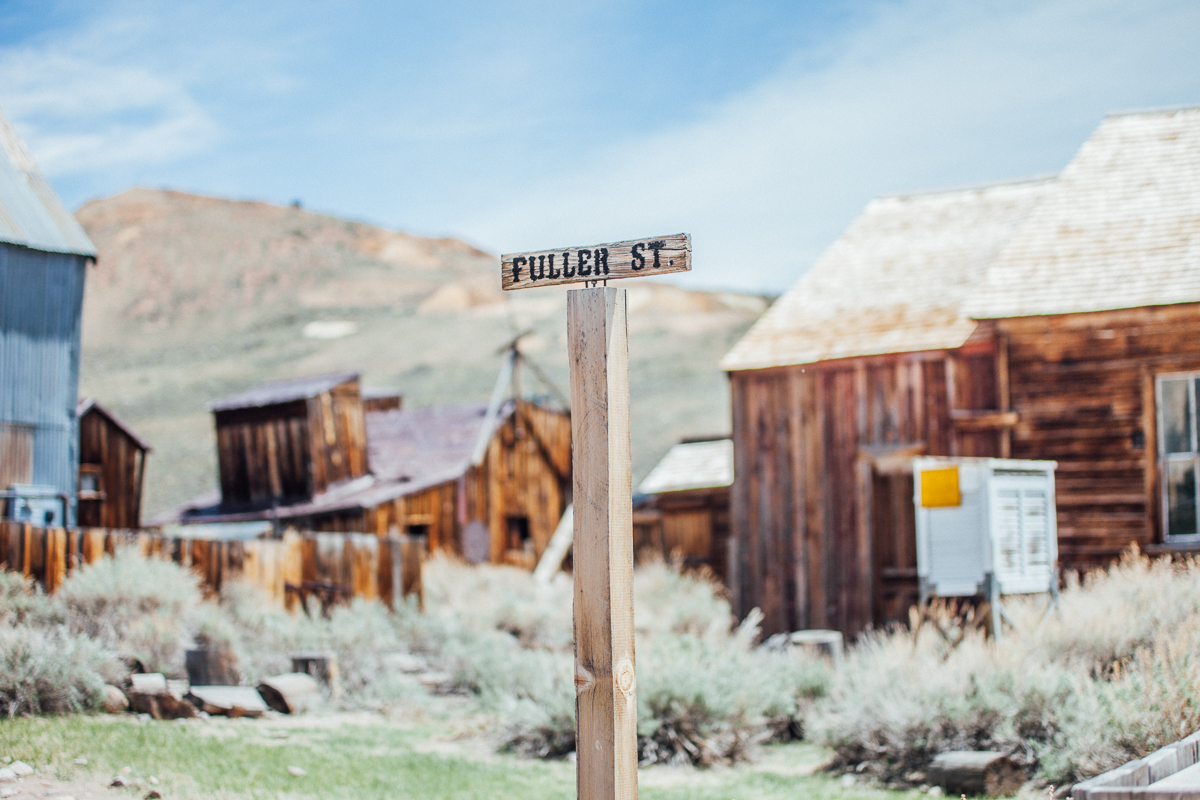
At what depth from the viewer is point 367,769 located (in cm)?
762

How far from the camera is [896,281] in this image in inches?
576

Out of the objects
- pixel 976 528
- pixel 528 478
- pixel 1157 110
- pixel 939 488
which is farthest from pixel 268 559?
pixel 1157 110

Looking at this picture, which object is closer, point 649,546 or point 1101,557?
point 1101,557

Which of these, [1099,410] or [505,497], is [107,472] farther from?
[1099,410]

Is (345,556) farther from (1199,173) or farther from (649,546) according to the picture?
(1199,173)

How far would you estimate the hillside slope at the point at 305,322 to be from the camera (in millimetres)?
57531

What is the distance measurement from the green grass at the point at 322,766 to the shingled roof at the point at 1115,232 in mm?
6020

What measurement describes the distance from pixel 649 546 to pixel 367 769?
50.2 feet

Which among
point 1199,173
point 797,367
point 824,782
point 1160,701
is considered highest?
point 1199,173

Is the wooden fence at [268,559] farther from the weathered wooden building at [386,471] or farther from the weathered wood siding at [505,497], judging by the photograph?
the weathered wood siding at [505,497]

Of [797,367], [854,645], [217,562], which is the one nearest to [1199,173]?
[797,367]

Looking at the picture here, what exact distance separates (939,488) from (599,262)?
6502 mm

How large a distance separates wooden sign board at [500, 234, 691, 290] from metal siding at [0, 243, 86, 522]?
538 inches

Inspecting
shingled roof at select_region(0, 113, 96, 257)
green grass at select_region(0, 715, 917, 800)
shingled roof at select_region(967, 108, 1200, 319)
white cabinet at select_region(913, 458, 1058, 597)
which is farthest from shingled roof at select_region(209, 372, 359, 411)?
white cabinet at select_region(913, 458, 1058, 597)
